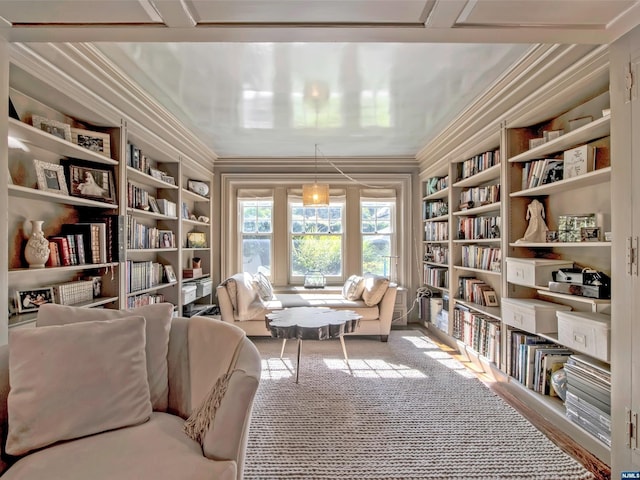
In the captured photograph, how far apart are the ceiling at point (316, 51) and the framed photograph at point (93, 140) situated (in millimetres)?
539

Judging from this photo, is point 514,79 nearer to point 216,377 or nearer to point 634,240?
point 634,240

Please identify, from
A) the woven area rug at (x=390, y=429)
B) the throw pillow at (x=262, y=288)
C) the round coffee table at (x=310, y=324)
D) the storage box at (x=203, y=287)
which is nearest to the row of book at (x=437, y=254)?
the woven area rug at (x=390, y=429)

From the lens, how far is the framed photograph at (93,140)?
2443 millimetres

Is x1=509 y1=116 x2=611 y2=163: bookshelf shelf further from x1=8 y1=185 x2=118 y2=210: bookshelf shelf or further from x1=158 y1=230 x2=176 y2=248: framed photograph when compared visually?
x1=158 y1=230 x2=176 y2=248: framed photograph

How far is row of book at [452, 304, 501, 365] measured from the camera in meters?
3.00

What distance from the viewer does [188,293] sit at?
3982mm

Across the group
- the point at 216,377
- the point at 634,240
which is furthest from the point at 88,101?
the point at 634,240

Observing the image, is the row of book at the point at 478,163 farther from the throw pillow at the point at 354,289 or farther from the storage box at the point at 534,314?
the throw pillow at the point at 354,289

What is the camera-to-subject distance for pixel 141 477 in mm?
1087

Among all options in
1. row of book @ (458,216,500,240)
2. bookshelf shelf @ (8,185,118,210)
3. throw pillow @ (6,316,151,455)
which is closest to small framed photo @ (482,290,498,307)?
row of book @ (458,216,500,240)

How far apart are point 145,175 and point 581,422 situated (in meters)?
3.87

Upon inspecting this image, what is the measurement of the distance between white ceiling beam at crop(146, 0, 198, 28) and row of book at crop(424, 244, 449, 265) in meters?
3.75

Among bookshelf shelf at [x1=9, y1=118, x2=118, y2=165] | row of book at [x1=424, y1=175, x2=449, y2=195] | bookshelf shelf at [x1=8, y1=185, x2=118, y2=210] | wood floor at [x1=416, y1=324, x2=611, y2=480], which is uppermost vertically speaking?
row of book at [x1=424, y1=175, x2=449, y2=195]

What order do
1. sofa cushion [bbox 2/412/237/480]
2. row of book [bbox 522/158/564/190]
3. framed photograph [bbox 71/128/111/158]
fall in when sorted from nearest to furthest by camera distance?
sofa cushion [bbox 2/412/237/480] < row of book [bbox 522/158/564/190] < framed photograph [bbox 71/128/111/158]
